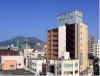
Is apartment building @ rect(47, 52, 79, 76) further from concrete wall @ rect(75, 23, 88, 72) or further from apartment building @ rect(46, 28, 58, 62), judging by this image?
apartment building @ rect(46, 28, 58, 62)

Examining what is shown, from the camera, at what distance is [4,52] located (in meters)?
27.8

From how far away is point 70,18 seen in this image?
940 inches

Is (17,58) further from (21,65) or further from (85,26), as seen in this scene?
(85,26)

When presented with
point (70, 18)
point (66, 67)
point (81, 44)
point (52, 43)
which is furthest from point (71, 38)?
point (66, 67)

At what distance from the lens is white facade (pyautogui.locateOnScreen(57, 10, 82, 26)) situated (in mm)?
23078

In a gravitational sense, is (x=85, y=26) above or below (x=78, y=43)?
above

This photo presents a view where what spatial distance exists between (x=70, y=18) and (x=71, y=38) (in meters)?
2.20

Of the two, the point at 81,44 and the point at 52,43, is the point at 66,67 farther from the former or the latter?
the point at 52,43

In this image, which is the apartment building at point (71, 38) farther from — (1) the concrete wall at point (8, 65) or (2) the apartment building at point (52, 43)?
(1) the concrete wall at point (8, 65)

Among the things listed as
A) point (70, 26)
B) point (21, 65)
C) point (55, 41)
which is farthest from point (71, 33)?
point (21, 65)

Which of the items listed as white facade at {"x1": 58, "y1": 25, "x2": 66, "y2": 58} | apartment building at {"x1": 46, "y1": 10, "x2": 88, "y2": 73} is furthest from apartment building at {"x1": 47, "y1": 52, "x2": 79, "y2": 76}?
white facade at {"x1": 58, "y1": 25, "x2": 66, "y2": 58}

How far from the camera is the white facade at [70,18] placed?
2308 cm

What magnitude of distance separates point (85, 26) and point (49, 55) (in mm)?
5681

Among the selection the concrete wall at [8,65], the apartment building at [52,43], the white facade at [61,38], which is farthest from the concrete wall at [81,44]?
the concrete wall at [8,65]
